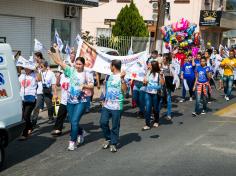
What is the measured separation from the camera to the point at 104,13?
3497 centimetres

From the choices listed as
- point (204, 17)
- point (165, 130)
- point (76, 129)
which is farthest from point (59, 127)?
point (204, 17)

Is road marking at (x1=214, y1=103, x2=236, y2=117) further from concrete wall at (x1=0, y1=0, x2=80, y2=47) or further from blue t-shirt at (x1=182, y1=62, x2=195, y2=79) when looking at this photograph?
concrete wall at (x1=0, y1=0, x2=80, y2=47)

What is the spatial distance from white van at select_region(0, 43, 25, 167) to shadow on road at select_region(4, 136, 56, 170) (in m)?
0.50

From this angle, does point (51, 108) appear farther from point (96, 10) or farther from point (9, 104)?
point (96, 10)

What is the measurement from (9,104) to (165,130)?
14.1 ft

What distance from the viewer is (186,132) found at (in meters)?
10.2

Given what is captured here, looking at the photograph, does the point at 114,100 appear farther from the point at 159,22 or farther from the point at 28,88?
the point at 159,22

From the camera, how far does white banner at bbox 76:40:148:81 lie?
10922 mm

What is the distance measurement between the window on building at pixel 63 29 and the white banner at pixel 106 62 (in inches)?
351

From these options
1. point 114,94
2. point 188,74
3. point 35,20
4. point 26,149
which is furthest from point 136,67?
point 35,20

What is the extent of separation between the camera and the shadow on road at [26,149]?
25.4ft

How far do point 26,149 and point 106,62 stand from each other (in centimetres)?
358

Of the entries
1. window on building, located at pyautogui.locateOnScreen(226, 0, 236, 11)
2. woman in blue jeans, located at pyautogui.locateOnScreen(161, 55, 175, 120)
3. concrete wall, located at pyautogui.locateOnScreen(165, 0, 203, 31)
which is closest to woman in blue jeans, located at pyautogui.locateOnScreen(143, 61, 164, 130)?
woman in blue jeans, located at pyautogui.locateOnScreen(161, 55, 175, 120)

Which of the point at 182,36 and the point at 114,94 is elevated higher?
the point at 182,36
